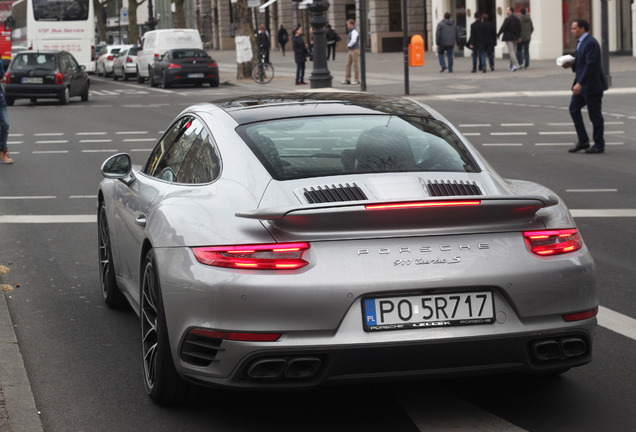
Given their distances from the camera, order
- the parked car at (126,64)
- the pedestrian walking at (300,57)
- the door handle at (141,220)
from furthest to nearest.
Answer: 1. the parked car at (126,64)
2. the pedestrian walking at (300,57)
3. the door handle at (141,220)

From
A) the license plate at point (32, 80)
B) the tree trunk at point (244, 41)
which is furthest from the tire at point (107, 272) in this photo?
the tree trunk at point (244, 41)

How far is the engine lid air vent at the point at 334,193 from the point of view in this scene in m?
4.61

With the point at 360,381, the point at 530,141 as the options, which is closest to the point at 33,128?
the point at 530,141

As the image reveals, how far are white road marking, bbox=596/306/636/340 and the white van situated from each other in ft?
122

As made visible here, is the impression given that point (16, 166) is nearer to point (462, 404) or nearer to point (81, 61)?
point (462, 404)

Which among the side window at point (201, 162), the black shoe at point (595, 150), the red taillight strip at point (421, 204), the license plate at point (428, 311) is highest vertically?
the side window at point (201, 162)

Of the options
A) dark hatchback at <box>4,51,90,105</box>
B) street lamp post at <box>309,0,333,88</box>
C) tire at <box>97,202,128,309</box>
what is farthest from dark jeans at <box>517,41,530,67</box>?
tire at <box>97,202,128,309</box>

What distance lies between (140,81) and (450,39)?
14062 mm

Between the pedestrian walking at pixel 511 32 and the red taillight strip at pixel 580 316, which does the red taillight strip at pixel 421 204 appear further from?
the pedestrian walking at pixel 511 32

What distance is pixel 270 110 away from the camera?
18.5 feet

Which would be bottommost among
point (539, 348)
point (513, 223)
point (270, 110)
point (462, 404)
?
point (462, 404)

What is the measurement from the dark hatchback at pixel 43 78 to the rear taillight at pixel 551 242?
93.4 ft

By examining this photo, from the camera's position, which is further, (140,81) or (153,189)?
(140,81)

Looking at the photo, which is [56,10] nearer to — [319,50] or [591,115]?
[319,50]
